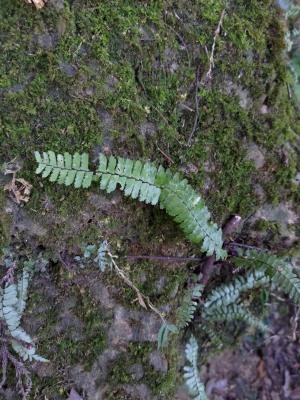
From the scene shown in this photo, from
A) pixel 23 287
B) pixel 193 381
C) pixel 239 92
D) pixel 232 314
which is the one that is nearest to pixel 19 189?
pixel 23 287

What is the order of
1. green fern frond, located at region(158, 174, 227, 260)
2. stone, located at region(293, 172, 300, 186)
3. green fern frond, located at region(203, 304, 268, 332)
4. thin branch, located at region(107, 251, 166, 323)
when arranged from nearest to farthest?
green fern frond, located at region(158, 174, 227, 260) → thin branch, located at region(107, 251, 166, 323) → stone, located at region(293, 172, 300, 186) → green fern frond, located at region(203, 304, 268, 332)

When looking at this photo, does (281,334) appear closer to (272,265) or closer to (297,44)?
(272,265)

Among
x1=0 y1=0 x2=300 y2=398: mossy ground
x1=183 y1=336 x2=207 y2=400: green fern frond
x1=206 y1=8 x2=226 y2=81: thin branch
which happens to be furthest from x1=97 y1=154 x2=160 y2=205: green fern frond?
x1=183 y1=336 x2=207 y2=400: green fern frond

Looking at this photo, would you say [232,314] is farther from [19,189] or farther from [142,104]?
[19,189]

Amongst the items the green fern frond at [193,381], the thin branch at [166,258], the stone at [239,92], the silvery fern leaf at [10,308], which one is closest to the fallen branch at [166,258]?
the thin branch at [166,258]

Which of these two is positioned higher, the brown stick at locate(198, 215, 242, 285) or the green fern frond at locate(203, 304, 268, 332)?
the brown stick at locate(198, 215, 242, 285)

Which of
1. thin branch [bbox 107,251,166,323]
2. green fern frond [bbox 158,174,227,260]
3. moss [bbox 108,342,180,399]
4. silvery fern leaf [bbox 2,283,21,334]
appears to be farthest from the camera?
moss [bbox 108,342,180,399]

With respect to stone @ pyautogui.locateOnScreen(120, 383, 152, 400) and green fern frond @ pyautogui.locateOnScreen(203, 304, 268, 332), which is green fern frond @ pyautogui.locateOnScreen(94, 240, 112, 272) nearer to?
stone @ pyautogui.locateOnScreen(120, 383, 152, 400)
